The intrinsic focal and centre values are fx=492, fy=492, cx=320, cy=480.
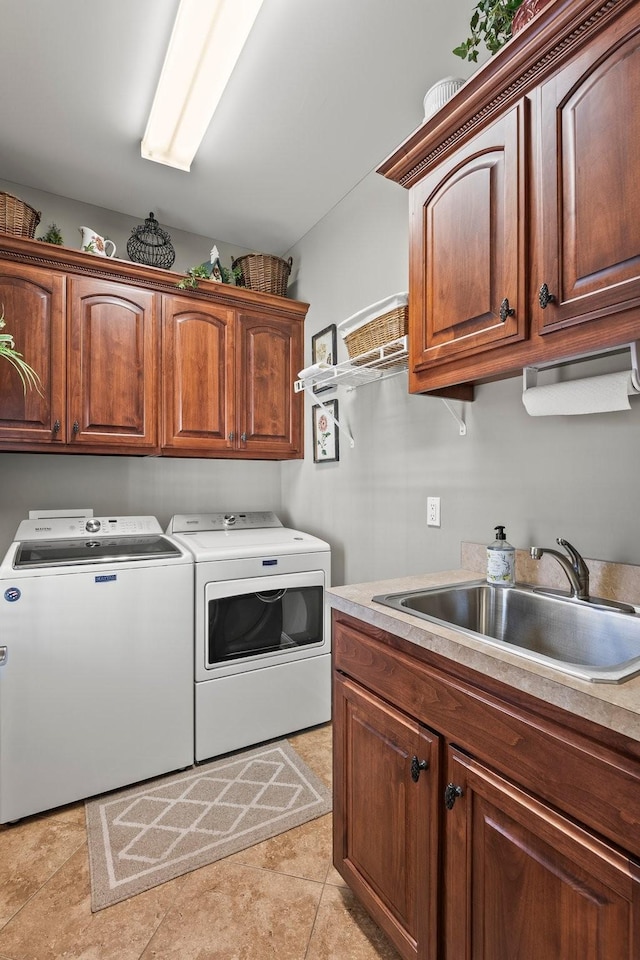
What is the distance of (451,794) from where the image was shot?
101 cm

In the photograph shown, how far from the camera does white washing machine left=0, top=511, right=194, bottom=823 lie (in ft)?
5.96

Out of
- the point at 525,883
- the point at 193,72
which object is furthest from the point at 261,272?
the point at 525,883

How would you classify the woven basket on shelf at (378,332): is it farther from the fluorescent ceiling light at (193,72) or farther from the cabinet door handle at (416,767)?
the cabinet door handle at (416,767)

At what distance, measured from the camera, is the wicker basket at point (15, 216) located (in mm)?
2107

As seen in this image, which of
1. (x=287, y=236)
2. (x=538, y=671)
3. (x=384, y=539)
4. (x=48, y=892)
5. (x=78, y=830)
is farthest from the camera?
(x=287, y=236)

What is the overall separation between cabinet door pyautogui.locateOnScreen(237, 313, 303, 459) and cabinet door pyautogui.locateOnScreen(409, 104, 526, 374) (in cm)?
132

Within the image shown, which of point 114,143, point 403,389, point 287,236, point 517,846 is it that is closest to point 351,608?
point 517,846

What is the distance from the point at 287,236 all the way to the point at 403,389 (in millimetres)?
1437

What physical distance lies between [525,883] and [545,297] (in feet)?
3.86

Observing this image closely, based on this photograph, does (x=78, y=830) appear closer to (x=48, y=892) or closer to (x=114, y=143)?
(x=48, y=892)

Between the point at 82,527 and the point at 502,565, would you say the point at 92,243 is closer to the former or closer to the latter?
the point at 82,527

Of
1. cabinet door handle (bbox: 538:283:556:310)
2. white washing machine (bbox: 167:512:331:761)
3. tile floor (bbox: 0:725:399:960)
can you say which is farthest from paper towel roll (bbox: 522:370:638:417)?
tile floor (bbox: 0:725:399:960)

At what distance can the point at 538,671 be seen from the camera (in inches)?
33.5

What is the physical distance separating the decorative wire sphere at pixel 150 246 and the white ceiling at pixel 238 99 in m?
0.15
